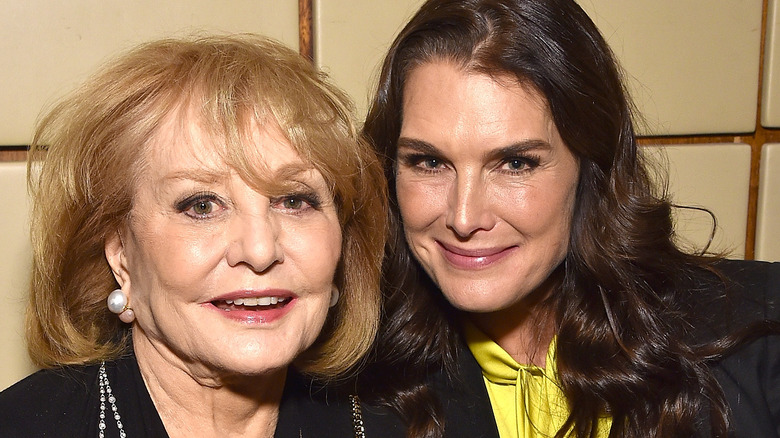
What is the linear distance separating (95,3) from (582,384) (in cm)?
116

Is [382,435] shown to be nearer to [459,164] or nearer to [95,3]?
[459,164]

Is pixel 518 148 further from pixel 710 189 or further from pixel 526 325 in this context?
pixel 710 189

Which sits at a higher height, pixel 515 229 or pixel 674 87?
pixel 674 87

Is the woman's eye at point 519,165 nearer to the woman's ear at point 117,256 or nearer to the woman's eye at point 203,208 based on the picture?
the woman's eye at point 203,208

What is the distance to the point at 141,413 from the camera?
1.28m

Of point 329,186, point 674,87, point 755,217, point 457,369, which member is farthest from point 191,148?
point 755,217

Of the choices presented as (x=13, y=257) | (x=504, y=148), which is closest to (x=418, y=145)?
(x=504, y=148)

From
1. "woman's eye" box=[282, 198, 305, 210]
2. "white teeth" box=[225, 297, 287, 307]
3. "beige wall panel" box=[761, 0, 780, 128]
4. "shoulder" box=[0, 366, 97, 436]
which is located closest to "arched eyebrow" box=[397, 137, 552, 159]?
"woman's eye" box=[282, 198, 305, 210]

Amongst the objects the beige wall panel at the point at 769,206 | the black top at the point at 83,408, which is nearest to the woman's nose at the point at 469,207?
the black top at the point at 83,408

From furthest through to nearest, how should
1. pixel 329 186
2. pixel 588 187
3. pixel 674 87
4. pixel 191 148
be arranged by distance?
1. pixel 674 87
2. pixel 588 187
3. pixel 329 186
4. pixel 191 148

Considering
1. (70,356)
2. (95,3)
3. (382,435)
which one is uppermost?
(95,3)

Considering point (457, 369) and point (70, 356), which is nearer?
point (70, 356)

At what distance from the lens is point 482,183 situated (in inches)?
55.8

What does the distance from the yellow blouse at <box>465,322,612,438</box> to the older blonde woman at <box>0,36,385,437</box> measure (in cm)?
38
